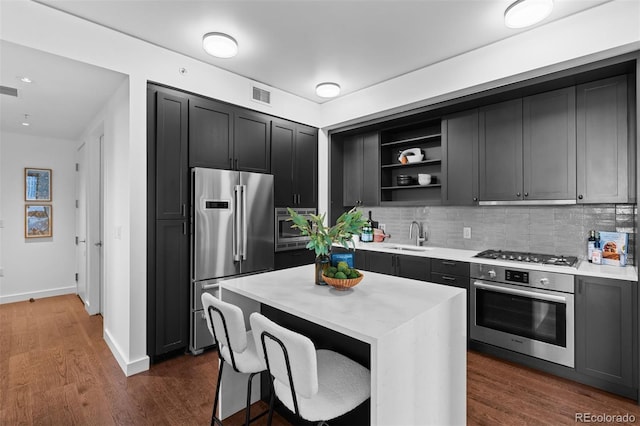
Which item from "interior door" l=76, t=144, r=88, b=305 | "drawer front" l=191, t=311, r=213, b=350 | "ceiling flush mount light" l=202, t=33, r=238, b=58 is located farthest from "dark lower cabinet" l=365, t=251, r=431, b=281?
"interior door" l=76, t=144, r=88, b=305

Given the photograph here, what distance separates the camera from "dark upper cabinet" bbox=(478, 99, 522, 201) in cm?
307

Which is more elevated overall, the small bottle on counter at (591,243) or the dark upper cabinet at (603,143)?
the dark upper cabinet at (603,143)

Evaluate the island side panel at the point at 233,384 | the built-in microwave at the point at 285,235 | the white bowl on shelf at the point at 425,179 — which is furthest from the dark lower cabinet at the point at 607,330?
the built-in microwave at the point at 285,235

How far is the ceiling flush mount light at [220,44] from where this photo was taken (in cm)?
261

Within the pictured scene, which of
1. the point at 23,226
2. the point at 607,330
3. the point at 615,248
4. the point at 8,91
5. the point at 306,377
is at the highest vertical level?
the point at 8,91

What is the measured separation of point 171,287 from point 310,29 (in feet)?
8.27

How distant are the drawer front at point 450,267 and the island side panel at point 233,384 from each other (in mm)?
1869

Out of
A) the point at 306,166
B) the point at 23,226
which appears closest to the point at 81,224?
the point at 23,226

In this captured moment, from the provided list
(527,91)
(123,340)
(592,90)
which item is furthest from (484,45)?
(123,340)

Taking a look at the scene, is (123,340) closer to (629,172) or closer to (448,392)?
(448,392)

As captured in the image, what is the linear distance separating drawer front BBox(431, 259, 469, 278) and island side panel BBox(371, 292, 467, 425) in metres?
A: 1.40

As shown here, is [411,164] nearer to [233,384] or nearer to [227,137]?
[227,137]

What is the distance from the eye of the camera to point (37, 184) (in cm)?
486

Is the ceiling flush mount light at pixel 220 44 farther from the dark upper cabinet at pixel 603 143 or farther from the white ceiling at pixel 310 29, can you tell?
the dark upper cabinet at pixel 603 143
